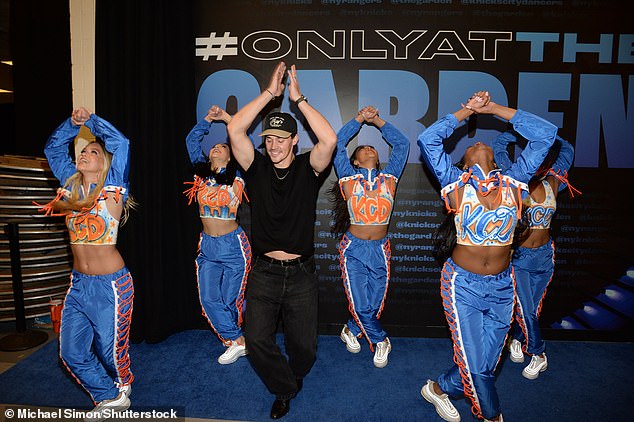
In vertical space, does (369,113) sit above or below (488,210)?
above

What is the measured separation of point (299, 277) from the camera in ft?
8.25

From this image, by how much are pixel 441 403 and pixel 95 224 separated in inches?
106

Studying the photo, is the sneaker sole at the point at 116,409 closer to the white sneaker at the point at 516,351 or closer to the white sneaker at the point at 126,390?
the white sneaker at the point at 126,390

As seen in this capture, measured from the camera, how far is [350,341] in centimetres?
362

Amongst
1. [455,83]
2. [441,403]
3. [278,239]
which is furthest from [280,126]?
[455,83]

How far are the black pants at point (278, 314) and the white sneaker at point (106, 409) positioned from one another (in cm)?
98

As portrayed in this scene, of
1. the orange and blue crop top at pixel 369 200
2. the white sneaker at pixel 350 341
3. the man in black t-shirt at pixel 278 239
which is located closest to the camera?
the man in black t-shirt at pixel 278 239

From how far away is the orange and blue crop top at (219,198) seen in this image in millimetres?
3438

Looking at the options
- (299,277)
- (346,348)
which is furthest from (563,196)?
(299,277)

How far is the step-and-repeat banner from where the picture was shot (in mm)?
3760

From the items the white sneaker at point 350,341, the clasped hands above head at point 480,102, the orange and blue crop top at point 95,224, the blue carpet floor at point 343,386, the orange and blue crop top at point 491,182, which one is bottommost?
the blue carpet floor at point 343,386

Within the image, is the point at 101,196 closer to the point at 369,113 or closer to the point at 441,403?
the point at 369,113

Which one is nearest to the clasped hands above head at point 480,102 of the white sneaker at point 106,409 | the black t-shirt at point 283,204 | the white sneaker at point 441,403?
the black t-shirt at point 283,204

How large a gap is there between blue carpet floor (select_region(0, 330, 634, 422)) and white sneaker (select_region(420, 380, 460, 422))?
0.07 m
